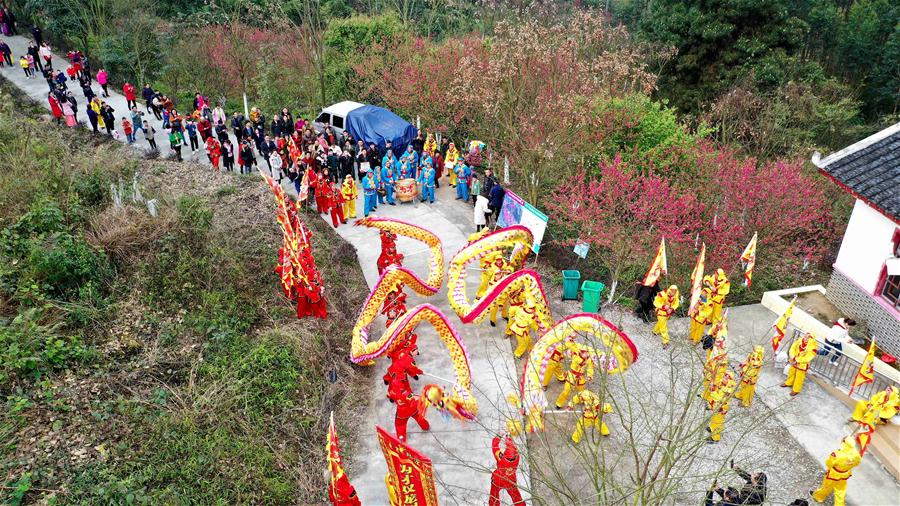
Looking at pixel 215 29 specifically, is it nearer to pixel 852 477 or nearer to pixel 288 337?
pixel 288 337

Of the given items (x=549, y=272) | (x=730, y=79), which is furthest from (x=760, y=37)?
(x=549, y=272)

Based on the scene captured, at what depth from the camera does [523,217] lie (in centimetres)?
1711

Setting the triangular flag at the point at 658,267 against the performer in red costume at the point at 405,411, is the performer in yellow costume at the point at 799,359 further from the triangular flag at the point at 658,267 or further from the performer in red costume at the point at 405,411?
the performer in red costume at the point at 405,411

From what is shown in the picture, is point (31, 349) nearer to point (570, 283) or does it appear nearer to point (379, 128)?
point (570, 283)

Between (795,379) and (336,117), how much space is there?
1680 cm

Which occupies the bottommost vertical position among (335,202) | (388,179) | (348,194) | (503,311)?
(503,311)

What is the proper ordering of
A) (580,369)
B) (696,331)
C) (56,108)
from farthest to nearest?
(56,108)
(696,331)
(580,369)

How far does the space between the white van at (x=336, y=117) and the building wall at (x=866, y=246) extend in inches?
620

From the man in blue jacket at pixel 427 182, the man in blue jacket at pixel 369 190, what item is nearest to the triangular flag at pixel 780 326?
the man in blue jacket at pixel 427 182

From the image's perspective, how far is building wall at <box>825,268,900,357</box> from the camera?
13.5 metres

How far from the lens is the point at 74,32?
28.7 meters

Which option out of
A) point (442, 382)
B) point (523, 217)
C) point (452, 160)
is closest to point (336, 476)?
point (442, 382)

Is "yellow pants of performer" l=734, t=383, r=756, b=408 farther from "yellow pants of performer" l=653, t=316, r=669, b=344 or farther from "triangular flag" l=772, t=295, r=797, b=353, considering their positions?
"yellow pants of performer" l=653, t=316, r=669, b=344

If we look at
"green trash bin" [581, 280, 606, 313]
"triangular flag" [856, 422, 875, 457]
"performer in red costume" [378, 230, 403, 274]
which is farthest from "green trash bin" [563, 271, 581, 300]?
"triangular flag" [856, 422, 875, 457]
